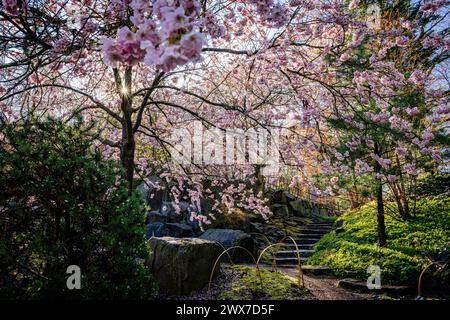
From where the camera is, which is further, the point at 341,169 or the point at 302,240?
the point at 302,240

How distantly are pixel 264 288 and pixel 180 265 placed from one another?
4.78 feet

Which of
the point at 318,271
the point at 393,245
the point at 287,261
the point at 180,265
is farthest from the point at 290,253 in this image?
the point at 180,265

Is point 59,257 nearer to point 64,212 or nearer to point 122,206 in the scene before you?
point 64,212

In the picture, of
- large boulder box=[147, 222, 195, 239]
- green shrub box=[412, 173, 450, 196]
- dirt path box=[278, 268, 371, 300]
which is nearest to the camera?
dirt path box=[278, 268, 371, 300]

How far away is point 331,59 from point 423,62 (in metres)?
5.86

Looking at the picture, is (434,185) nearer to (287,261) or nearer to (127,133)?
(287,261)

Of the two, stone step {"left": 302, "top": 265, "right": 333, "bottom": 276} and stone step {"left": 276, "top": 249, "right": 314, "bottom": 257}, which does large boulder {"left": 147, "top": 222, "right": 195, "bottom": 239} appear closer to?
stone step {"left": 276, "top": 249, "right": 314, "bottom": 257}

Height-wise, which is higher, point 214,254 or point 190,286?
point 214,254

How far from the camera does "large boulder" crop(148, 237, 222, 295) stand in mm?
5273

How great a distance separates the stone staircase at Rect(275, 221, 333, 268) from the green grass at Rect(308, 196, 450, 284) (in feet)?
1.64

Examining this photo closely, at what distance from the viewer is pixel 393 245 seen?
7828 millimetres

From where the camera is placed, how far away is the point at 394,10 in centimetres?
941

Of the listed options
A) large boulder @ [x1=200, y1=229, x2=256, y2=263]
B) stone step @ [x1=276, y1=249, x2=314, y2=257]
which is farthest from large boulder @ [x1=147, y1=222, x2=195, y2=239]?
stone step @ [x1=276, y1=249, x2=314, y2=257]
